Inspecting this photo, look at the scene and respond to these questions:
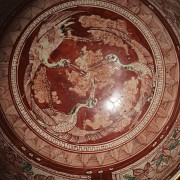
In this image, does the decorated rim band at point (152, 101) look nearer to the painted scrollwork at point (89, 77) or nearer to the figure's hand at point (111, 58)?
the painted scrollwork at point (89, 77)

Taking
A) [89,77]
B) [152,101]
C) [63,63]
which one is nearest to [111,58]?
[89,77]

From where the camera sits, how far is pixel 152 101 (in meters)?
9.20

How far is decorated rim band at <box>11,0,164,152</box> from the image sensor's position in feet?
28.9

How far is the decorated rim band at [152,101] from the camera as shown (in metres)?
8.80

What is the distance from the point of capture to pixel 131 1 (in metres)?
8.70

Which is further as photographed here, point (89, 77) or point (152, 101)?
point (89, 77)

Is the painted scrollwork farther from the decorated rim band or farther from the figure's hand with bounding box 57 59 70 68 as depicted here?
the decorated rim band

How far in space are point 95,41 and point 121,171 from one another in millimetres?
3192

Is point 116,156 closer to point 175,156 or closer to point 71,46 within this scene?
point 175,156

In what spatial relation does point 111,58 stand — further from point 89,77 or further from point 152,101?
point 152,101

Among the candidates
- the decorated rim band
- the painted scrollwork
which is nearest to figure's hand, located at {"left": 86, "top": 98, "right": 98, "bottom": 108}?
the painted scrollwork

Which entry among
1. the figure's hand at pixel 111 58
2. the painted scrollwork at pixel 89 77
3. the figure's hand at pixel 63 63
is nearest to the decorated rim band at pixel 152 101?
the painted scrollwork at pixel 89 77

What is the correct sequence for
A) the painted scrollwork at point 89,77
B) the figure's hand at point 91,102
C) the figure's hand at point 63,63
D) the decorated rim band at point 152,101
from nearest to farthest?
1. the decorated rim band at point 152,101
2. the painted scrollwork at point 89,77
3. the figure's hand at point 63,63
4. the figure's hand at point 91,102

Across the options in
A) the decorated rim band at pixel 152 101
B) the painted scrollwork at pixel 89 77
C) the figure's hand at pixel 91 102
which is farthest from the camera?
the figure's hand at pixel 91 102
